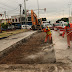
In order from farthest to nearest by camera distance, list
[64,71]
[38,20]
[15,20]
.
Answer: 1. [15,20]
2. [38,20]
3. [64,71]

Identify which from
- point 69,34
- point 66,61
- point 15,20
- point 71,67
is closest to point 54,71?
point 71,67

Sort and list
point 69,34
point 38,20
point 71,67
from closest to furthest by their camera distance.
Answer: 1. point 71,67
2. point 69,34
3. point 38,20

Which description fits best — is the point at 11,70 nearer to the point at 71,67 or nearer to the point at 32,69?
the point at 32,69

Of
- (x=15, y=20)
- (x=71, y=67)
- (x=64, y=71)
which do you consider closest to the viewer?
(x=64, y=71)

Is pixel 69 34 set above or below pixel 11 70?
above

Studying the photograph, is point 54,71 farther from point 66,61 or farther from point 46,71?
point 66,61

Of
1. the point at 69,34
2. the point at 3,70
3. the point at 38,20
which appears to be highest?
the point at 38,20

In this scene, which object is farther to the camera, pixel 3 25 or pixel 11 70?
pixel 3 25

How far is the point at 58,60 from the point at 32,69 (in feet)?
4.24

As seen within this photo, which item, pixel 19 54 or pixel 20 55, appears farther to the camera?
pixel 19 54

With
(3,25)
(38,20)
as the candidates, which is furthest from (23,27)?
(38,20)

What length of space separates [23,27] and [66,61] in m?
38.3

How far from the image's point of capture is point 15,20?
54094mm

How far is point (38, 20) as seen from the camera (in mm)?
34062
